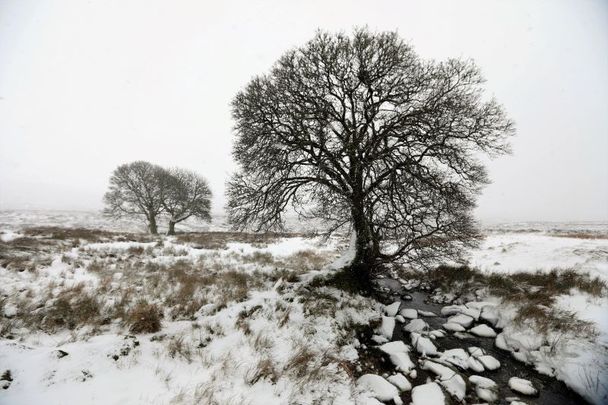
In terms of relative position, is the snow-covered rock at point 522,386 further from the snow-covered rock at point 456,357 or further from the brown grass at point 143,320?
the brown grass at point 143,320

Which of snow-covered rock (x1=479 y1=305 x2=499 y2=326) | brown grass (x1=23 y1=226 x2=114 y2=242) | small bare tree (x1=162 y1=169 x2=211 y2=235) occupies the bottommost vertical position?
snow-covered rock (x1=479 y1=305 x2=499 y2=326)

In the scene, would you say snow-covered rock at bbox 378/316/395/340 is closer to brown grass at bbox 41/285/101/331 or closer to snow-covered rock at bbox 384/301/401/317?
snow-covered rock at bbox 384/301/401/317

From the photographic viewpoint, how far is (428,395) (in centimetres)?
446

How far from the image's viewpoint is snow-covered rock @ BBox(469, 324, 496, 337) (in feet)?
22.1

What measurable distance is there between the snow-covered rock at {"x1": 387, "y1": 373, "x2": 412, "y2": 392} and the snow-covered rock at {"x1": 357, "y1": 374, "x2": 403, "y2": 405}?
0.62ft

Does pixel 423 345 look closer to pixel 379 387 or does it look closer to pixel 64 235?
pixel 379 387

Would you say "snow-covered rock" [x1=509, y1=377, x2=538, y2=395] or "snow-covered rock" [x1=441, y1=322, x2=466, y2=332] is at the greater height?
"snow-covered rock" [x1=441, y1=322, x2=466, y2=332]

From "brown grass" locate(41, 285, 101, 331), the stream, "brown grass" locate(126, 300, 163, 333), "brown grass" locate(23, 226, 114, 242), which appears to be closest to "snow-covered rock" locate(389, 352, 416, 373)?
the stream

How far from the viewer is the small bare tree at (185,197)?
2970 centimetres

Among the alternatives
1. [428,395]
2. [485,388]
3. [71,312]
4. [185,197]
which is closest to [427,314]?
[485,388]

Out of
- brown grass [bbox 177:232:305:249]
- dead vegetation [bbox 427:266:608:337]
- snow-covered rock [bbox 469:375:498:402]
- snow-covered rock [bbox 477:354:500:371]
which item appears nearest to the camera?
snow-covered rock [bbox 469:375:498:402]

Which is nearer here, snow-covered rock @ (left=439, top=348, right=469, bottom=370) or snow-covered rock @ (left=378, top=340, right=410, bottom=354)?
snow-covered rock @ (left=439, top=348, right=469, bottom=370)

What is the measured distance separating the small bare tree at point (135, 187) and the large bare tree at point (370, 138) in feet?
80.9

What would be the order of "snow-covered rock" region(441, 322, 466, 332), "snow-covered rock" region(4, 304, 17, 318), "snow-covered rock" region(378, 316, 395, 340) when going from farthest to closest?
"snow-covered rock" region(441, 322, 466, 332) < "snow-covered rock" region(378, 316, 395, 340) < "snow-covered rock" region(4, 304, 17, 318)
